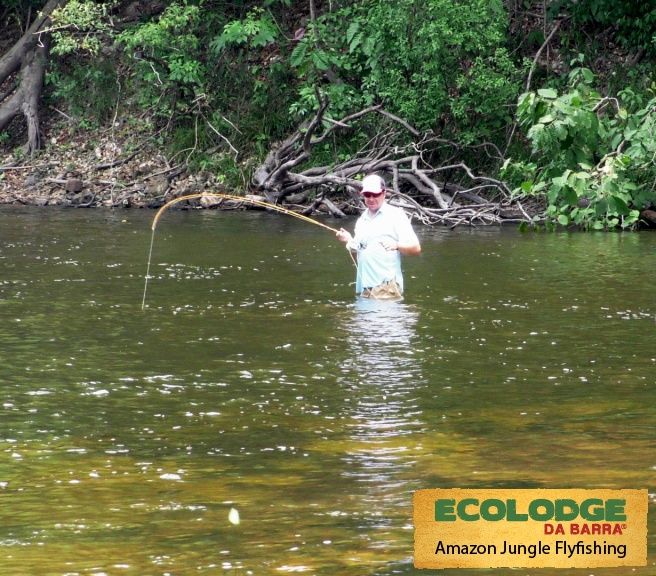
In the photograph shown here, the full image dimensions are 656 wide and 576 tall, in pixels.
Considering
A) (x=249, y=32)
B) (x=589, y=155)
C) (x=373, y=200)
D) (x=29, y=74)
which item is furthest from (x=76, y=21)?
(x=373, y=200)

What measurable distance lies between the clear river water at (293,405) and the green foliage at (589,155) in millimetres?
2786

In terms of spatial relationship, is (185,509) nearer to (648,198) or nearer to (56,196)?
(648,198)

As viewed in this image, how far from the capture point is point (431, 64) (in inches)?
932

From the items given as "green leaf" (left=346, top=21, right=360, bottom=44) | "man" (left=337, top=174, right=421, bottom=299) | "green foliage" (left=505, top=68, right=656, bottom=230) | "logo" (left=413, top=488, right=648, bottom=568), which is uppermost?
"green leaf" (left=346, top=21, right=360, bottom=44)

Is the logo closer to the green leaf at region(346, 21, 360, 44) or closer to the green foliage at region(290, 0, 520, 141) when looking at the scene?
the green foliage at region(290, 0, 520, 141)

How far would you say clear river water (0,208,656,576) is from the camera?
6117mm

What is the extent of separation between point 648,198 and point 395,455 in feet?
48.5

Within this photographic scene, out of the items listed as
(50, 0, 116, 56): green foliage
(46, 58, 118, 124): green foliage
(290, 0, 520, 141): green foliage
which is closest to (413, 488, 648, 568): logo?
(290, 0, 520, 141): green foliage

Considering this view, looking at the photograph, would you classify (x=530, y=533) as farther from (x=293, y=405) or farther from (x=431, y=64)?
(x=431, y=64)

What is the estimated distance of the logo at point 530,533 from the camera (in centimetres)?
556

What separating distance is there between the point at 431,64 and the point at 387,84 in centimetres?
119

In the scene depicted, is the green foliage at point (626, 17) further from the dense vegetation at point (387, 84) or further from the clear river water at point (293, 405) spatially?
the clear river water at point (293, 405)

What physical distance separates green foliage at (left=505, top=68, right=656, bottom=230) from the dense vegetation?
4 cm

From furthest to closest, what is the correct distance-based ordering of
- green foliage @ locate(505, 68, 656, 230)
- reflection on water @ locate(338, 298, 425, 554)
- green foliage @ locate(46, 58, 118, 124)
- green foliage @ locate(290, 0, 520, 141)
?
green foliage @ locate(46, 58, 118, 124), green foliage @ locate(290, 0, 520, 141), green foliage @ locate(505, 68, 656, 230), reflection on water @ locate(338, 298, 425, 554)
